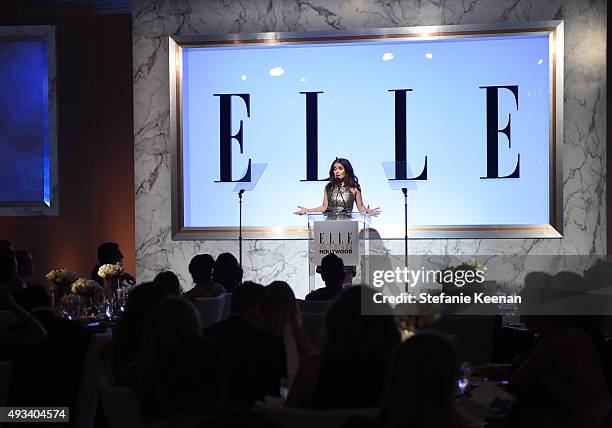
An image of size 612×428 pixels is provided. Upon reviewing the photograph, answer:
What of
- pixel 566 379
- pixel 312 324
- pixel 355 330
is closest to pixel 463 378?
pixel 566 379

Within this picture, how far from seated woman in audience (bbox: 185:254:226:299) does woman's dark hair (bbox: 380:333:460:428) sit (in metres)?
4.56

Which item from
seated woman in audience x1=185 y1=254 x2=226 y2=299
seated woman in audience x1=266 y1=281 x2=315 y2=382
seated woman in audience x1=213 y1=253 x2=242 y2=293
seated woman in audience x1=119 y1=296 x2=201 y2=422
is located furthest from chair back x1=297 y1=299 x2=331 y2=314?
seated woman in audience x1=119 y1=296 x2=201 y2=422

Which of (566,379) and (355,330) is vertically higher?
(355,330)

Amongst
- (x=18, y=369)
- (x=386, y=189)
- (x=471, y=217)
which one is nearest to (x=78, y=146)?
(x=386, y=189)

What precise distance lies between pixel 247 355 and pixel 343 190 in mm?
6332

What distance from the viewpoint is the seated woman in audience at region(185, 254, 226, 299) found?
6508 millimetres

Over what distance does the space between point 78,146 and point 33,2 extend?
186 centimetres

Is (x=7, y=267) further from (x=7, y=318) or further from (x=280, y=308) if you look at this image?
(x=280, y=308)

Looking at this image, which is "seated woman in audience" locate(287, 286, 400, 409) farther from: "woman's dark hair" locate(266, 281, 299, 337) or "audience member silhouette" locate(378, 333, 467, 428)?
"woman's dark hair" locate(266, 281, 299, 337)

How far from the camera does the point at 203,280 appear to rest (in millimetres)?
6598

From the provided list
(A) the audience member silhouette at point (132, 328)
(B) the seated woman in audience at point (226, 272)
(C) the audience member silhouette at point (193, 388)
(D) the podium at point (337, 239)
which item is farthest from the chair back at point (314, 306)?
(C) the audience member silhouette at point (193, 388)

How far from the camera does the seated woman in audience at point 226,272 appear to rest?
23.0 ft

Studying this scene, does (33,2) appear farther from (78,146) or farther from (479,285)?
(479,285)

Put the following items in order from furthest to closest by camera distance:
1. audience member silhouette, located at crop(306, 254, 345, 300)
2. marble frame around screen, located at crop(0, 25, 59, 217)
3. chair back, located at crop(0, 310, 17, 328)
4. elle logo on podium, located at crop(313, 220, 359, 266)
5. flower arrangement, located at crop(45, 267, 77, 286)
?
marble frame around screen, located at crop(0, 25, 59, 217) → elle logo on podium, located at crop(313, 220, 359, 266) → flower arrangement, located at crop(45, 267, 77, 286) → audience member silhouette, located at crop(306, 254, 345, 300) → chair back, located at crop(0, 310, 17, 328)
